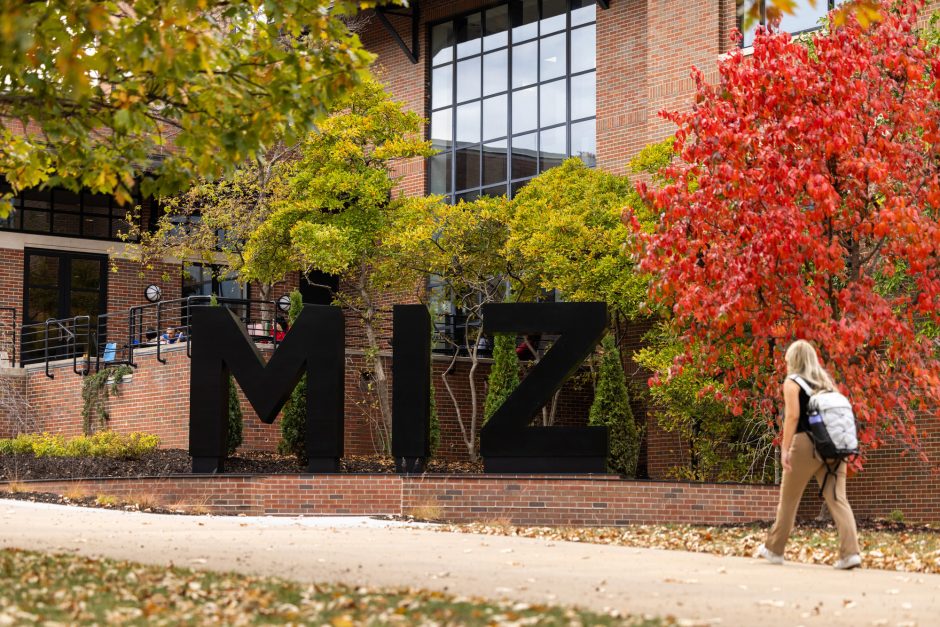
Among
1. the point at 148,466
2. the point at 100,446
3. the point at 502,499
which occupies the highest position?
the point at 100,446

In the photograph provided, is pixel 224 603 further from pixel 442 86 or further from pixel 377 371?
pixel 442 86

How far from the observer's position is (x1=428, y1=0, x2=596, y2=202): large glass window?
27.0 metres

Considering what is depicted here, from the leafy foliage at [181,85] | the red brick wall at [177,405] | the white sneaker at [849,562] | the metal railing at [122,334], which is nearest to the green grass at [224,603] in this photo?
the leafy foliage at [181,85]

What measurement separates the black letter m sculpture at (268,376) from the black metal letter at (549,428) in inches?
82.8

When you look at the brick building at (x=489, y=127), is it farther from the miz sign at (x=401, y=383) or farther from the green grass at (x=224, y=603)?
the green grass at (x=224, y=603)

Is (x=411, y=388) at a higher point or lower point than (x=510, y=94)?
lower

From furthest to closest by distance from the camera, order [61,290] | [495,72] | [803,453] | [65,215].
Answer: [65,215] → [61,290] → [495,72] → [803,453]

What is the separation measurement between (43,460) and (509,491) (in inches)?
336

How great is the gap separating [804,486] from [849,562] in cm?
71

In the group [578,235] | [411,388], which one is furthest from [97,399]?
[578,235]

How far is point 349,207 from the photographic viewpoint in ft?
79.4

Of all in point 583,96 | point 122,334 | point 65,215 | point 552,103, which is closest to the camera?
point 583,96

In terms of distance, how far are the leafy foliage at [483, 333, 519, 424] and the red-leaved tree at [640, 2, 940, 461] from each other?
779 centimetres

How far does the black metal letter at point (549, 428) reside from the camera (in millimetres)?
17125
